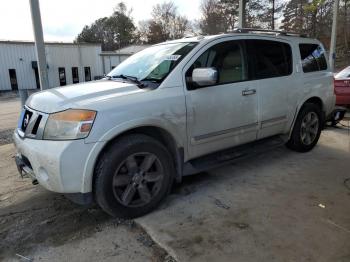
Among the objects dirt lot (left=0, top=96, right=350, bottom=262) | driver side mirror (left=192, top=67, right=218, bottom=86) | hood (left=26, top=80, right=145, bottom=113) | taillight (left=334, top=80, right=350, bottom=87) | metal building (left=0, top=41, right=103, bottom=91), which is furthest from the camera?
metal building (left=0, top=41, right=103, bottom=91)

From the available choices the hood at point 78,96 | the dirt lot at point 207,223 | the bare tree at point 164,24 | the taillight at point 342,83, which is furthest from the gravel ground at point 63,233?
the bare tree at point 164,24

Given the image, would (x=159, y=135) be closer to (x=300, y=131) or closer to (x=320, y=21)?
(x=300, y=131)

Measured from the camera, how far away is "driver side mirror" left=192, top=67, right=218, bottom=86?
10.7ft

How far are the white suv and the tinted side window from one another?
0.04 feet

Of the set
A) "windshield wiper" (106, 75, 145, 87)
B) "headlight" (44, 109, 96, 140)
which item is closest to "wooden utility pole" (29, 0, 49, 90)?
"windshield wiper" (106, 75, 145, 87)

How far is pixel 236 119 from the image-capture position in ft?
12.8

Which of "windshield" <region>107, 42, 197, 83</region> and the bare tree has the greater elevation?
the bare tree

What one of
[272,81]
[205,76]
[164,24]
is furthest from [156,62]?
[164,24]

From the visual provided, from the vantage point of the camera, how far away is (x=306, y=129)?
518 centimetres

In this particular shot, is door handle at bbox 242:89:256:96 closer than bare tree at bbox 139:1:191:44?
Yes

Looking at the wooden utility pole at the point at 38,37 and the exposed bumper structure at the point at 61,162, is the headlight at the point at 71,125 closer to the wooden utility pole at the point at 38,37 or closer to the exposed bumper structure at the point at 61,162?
the exposed bumper structure at the point at 61,162

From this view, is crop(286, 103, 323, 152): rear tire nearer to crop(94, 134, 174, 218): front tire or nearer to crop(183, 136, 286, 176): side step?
crop(183, 136, 286, 176): side step

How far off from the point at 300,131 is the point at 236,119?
5.58 ft

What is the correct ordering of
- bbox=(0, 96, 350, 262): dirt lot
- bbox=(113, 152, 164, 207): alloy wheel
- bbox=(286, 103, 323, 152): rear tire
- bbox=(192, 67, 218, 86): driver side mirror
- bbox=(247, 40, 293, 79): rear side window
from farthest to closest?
bbox=(286, 103, 323, 152): rear tire
bbox=(247, 40, 293, 79): rear side window
bbox=(192, 67, 218, 86): driver side mirror
bbox=(113, 152, 164, 207): alloy wheel
bbox=(0, 96, 350, 262): dirt lot
